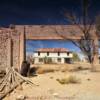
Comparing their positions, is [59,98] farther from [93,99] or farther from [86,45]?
[86,45]

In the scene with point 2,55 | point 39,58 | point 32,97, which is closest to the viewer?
point 32,97

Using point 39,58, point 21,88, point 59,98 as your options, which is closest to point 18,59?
point 21,88

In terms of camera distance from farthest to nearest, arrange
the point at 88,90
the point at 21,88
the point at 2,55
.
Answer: the point at 2,55, the point at 21,88, the point at 88,90

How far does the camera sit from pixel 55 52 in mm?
80250

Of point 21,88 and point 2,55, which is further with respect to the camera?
point 2,55

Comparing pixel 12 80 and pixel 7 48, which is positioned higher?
pixel 7 48

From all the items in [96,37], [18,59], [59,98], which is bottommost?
[59,98]

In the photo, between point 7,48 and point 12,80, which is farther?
point 7,48

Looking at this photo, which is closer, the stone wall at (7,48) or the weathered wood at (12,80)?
the weathered wood at (12,80)

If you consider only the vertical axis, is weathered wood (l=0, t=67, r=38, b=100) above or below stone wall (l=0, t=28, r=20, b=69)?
below

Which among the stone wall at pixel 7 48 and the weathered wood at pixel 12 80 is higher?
the stone wall at pixel 7 48

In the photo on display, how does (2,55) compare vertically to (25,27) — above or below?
below

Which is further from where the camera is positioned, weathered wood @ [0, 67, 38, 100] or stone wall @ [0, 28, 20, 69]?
stone wall @ [0, 28, 20, 69]

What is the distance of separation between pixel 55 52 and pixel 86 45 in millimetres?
50912
